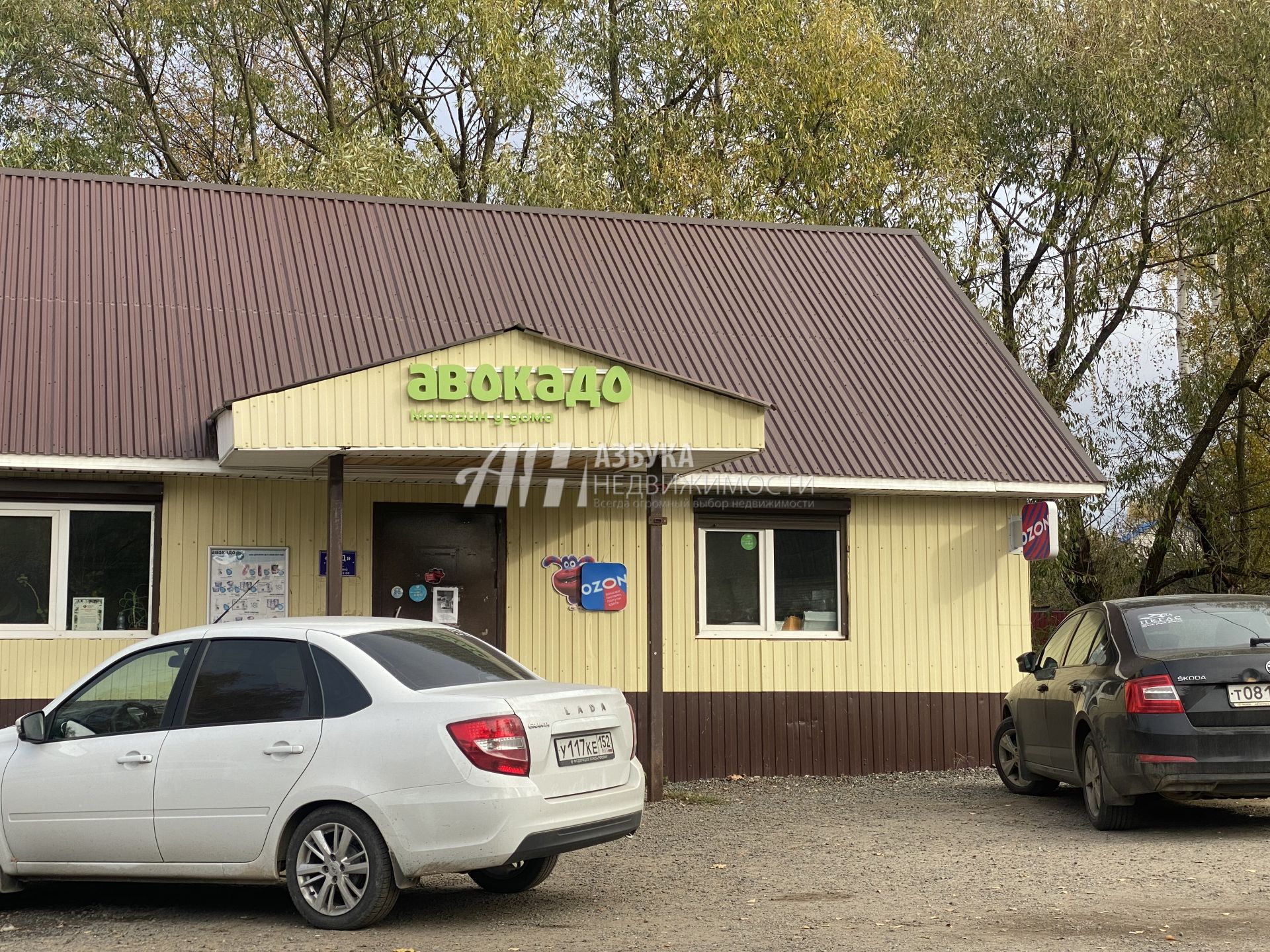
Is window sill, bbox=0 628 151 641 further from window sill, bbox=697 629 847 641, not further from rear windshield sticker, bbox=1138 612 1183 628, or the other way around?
rear windshield sticker, bbox=1138 612 1183 628

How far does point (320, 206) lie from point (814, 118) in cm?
1146

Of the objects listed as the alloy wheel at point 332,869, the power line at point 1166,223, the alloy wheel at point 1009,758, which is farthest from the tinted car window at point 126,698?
the power line at point 1166,223

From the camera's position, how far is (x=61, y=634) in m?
12.9

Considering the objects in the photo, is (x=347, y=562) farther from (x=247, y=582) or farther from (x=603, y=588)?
(x=603, y=588)

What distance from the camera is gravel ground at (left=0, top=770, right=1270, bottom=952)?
712cm

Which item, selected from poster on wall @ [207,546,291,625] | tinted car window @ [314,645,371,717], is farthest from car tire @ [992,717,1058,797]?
tinted car window @ [314,645,371,717]

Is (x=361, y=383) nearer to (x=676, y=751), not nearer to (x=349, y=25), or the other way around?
(x=676, y=751)

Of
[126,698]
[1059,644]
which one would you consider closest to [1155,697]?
[1059,644]

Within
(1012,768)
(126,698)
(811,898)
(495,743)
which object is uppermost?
(126,698)

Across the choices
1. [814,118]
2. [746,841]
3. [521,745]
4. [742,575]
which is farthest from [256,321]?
[814,118]

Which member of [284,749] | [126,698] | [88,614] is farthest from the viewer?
[88,614]

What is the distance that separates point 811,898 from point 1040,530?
723 centimetres

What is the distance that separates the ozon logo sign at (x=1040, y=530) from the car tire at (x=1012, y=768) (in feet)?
6.92

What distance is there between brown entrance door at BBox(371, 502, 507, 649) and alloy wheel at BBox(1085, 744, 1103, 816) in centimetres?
561
